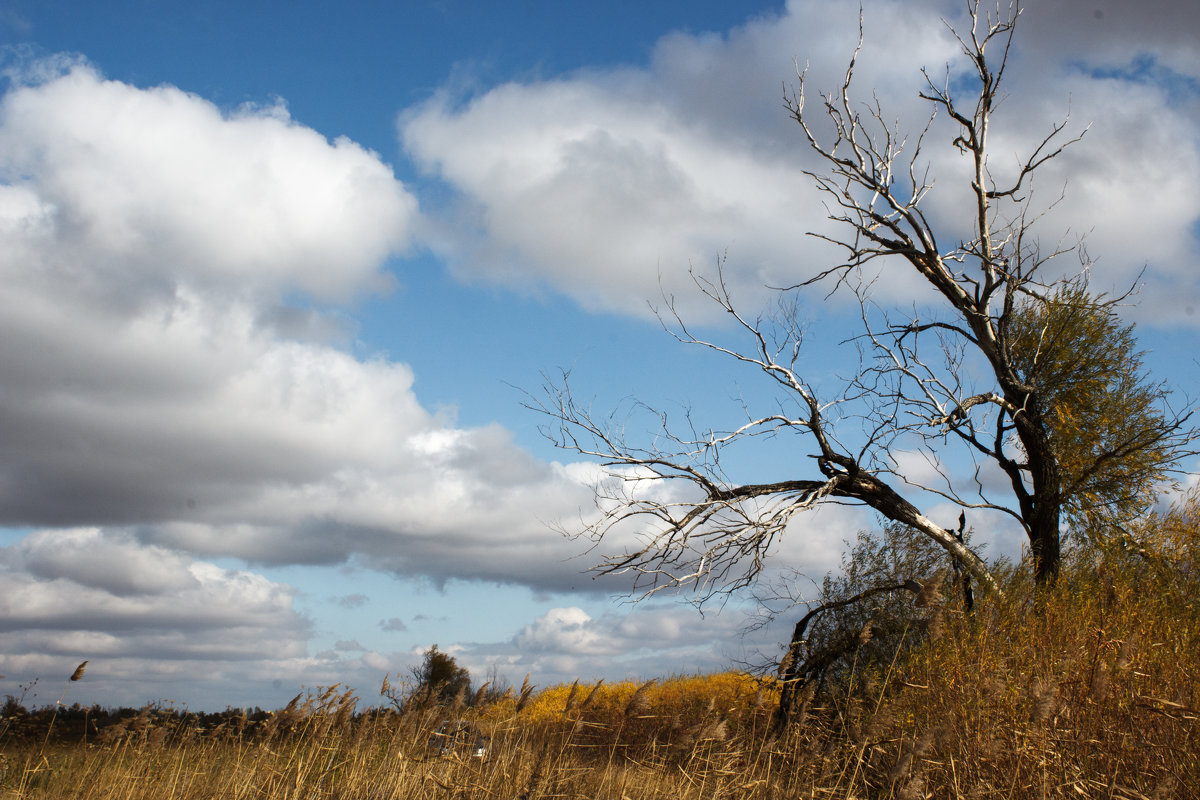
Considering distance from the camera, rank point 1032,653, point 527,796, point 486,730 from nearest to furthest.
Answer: point 527,796 < point 486,730 < point 1032,653

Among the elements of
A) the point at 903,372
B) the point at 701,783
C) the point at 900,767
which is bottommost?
the point at 701,783

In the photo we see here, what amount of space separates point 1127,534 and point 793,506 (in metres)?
6.18

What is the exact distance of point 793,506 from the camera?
14992 mm

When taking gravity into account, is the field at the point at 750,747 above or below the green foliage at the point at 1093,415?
below

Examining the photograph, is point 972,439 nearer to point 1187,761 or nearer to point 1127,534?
point 1127,534

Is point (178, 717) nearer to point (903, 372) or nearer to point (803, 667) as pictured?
point (803, 667)

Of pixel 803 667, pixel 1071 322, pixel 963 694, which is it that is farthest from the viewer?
pixel 1071 322

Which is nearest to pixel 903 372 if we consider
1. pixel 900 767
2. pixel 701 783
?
pixel 701 783

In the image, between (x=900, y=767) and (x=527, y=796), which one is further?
(x=527, y=796)

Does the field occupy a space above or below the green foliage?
below

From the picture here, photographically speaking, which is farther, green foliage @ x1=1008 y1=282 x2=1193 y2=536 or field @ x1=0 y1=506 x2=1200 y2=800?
green foliage @ x1=1008 y1=282 x2=1193 y2=536

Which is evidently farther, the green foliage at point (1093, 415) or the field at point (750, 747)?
the green foliage at point (1093, 415)

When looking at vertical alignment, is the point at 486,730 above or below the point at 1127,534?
below

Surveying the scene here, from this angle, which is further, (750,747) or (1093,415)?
(1093,415)
